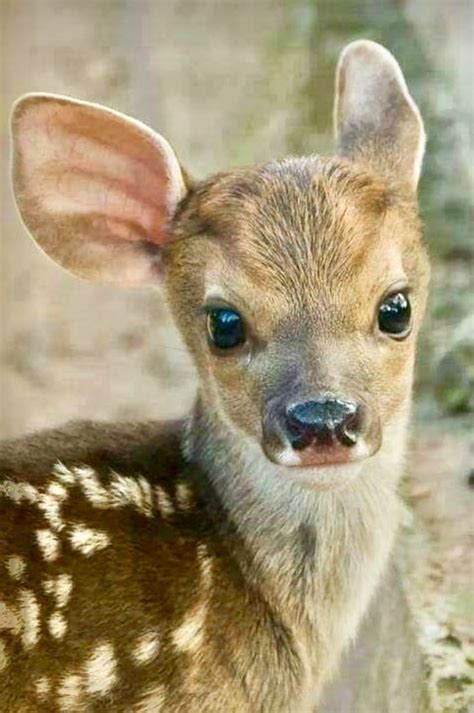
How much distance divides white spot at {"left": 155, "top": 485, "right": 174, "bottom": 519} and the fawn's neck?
0.04m

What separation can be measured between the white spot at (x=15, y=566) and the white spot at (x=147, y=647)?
105mm

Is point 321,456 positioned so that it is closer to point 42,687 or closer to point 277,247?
point 277,247

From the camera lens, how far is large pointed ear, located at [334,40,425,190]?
4.16 feet

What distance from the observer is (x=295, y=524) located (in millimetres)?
1243

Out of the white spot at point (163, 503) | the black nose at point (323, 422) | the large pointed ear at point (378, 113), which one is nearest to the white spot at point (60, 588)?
the white spot at point (163, 503)

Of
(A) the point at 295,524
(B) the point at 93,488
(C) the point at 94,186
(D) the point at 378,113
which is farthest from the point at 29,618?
(D) the point at 378,113

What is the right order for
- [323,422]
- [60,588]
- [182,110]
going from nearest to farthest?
[323,422]
[60,588]
[182,110]

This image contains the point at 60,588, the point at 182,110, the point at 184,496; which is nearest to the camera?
the point at 60,588

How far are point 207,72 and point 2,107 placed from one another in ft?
0.62

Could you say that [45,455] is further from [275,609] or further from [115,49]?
[115,49]

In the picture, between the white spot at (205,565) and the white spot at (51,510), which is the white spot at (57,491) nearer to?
the white spot at (51,510)

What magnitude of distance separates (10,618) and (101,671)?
0.08 metres

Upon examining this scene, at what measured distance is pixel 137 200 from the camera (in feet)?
4.02

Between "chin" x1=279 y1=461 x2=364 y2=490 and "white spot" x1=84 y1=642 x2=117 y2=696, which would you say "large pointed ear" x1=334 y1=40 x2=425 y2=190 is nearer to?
"chin" x1=279 y1=461 x2=364 y2=490
